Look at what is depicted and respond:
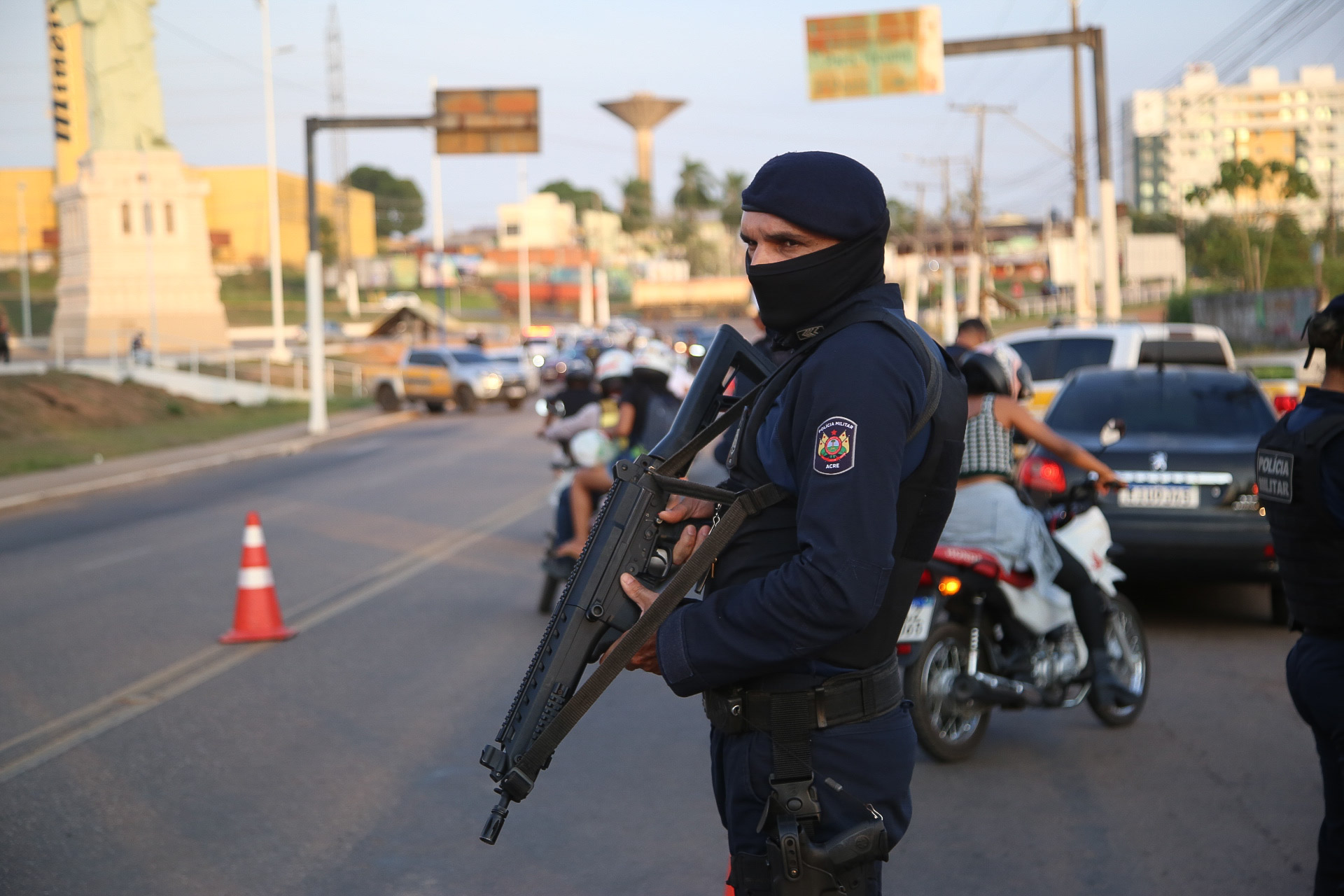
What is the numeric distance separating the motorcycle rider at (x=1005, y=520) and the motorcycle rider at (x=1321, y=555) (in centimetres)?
223

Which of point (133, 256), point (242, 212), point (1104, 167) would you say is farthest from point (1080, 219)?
point (242, 212)

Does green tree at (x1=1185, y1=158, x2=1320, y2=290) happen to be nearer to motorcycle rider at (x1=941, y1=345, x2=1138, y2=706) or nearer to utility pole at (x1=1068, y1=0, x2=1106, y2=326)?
utility pole at (x1=1068, y1=0, x2=1106, y2=326)

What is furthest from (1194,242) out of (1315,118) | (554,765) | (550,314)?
(554,765)

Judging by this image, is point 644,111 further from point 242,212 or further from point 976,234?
point 976,234

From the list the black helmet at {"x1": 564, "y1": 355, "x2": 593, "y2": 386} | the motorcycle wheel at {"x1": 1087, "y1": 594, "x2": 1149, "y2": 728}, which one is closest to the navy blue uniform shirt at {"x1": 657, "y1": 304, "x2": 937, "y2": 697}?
the motorcycle wheel at {"x1": 1087, "y1": 594, "x2": 1149, "y2": 728}

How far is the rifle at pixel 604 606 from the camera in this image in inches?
105

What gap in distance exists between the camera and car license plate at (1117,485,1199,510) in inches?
348

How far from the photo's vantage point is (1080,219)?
29.4 m

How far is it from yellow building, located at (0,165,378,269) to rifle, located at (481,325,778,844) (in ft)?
351

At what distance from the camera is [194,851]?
16.6 feet

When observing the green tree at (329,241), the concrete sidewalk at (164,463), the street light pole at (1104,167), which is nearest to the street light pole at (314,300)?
the concrete sidewalk at (164,463)

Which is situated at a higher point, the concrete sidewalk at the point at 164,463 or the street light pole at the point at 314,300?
the street light pole at the point at 314,300

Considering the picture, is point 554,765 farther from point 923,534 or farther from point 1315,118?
point 1315,118

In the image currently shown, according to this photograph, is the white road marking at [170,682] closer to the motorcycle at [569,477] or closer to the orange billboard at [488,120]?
the motorcycle at [569,477]
